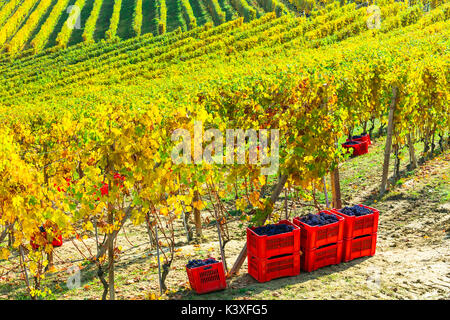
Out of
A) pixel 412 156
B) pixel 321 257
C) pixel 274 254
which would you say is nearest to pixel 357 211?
pixel 321 257

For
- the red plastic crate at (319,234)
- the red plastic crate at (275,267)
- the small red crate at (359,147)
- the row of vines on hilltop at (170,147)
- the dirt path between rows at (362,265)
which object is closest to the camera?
the row of vines on hilltop at (170,147)

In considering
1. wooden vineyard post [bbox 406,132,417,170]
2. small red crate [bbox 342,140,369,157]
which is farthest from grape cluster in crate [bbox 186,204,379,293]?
small red crate [bbox 342,140,369,157]

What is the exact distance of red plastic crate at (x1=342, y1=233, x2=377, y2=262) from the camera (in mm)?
5996

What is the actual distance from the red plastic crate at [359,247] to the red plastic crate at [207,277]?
70.6 inches

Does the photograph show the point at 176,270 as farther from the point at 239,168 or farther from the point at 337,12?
the point at 337,12

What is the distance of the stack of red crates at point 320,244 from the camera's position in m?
5.70

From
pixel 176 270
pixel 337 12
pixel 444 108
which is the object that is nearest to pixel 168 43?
pixel 337 12

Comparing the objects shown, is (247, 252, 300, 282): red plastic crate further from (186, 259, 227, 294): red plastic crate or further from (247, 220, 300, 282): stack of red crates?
(186, 259, 227, 294): red plastic crate

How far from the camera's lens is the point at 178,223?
9.20 metres

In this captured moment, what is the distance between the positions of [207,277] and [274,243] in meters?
0.94

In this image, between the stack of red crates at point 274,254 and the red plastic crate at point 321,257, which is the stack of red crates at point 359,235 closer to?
the red plastic crate at point 321,257

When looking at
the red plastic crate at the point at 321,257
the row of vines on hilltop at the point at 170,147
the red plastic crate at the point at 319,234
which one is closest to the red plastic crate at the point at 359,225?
the red plastic crate at the point at 319,234
